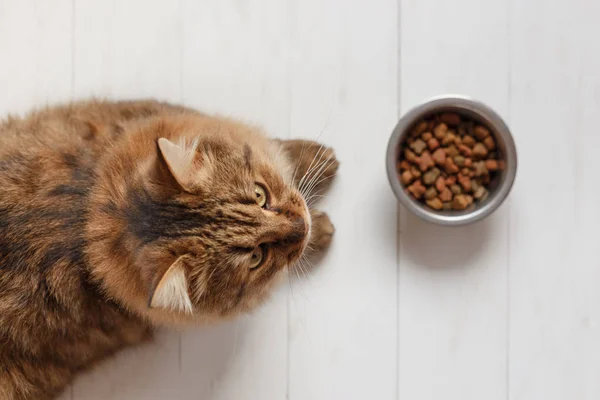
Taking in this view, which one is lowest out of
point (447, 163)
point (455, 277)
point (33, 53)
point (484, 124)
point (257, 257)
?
point (455, 277)

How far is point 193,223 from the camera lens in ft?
3.25

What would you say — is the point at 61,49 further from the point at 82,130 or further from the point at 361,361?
the point at 361,361

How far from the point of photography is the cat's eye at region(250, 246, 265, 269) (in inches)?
42.3

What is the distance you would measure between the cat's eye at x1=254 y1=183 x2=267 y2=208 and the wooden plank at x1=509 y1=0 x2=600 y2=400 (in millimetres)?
851

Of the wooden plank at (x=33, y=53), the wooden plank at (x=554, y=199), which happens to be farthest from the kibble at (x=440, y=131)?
the wooden plank at (x=33, y=53)

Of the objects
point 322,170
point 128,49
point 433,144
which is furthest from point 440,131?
point 128,49

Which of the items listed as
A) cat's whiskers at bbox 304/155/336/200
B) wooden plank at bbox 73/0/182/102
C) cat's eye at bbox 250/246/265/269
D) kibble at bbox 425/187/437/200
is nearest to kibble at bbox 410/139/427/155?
kibble at bbox 425/187/437/200

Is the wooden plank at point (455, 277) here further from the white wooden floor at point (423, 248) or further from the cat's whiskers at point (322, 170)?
the cat's whiskers at point (322, 170)

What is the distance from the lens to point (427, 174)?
145 centimetres

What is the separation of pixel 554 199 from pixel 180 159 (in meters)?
1.15

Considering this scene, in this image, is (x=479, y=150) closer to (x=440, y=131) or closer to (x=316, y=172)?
(x=440, y=131)

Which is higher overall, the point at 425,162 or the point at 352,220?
the point at 425,162

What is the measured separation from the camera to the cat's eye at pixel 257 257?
108 cm

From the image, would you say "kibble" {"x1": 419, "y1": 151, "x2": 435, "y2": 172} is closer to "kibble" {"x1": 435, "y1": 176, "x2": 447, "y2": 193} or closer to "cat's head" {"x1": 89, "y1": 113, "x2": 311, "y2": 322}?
"kibble" {"x1": 435, "y1": 176, "x2": 447, "y2": 193}
